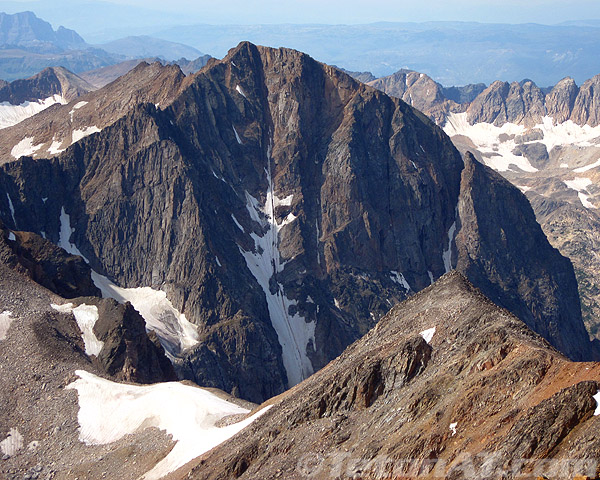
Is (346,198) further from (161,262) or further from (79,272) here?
(79,272)

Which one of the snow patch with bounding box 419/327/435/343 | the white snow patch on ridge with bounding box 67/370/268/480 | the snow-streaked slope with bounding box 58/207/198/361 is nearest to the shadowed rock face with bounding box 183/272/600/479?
the snow patch with bounding box 419/327/435/343

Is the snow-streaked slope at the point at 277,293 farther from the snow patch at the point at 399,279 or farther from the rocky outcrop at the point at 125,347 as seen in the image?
the rocky outcrop at the point at 125,347

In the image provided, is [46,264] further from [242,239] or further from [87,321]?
[242,239]

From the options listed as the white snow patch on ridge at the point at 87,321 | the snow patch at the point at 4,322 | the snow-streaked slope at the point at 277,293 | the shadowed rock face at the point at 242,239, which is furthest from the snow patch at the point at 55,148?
the snow patch at the point at 4,322

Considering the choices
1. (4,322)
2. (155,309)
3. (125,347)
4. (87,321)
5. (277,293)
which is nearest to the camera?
(4,322)

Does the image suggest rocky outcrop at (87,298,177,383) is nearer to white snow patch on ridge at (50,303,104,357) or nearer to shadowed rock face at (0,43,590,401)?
white snow patch on ridge at (50,303,104,357)

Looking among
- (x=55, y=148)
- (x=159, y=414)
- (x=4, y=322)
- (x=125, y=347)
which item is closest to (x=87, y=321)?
(x=125, y=347)
